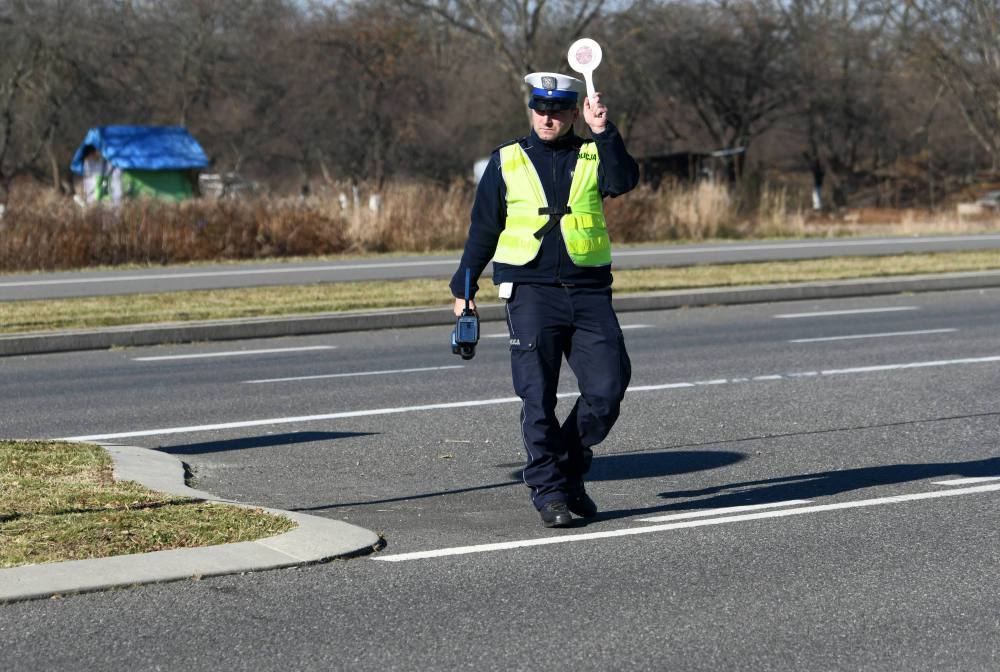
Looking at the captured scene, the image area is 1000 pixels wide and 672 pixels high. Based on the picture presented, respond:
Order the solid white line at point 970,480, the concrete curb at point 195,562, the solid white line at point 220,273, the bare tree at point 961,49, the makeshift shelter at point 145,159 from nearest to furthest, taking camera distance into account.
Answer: the concrete curb at point 195,562, the solid white line at point 970,480, the solid white line at point 220,273, the makeshift shelter at point 145,159, the bare tree at point 961,49

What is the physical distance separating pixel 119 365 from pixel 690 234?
1893 centimetres

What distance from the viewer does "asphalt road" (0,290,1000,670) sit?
15.3ft

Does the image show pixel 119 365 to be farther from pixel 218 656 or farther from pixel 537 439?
pixel 218 656

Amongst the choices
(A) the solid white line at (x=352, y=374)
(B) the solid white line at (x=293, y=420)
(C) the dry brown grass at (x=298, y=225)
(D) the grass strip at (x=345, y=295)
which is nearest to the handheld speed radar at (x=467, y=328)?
(B) the solid white line at (x=293, y=420)

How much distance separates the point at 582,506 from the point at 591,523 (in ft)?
0.27

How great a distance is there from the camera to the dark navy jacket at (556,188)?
20.2ft

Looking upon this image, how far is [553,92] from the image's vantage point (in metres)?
6.11

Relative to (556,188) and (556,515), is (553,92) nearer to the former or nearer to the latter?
(556,188)

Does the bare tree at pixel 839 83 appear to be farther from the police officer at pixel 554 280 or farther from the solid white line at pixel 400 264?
the police officer at pixel 554 280

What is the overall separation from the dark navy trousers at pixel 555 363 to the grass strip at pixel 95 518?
3.55 ft

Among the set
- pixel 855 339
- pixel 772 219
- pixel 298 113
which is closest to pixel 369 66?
pixel 298 113

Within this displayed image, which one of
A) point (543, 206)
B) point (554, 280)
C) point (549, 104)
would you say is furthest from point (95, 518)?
point (549, 104)

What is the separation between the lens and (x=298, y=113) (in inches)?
2131

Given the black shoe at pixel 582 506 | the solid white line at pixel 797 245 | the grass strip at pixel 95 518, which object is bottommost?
the black shoe at pixel 582 506
